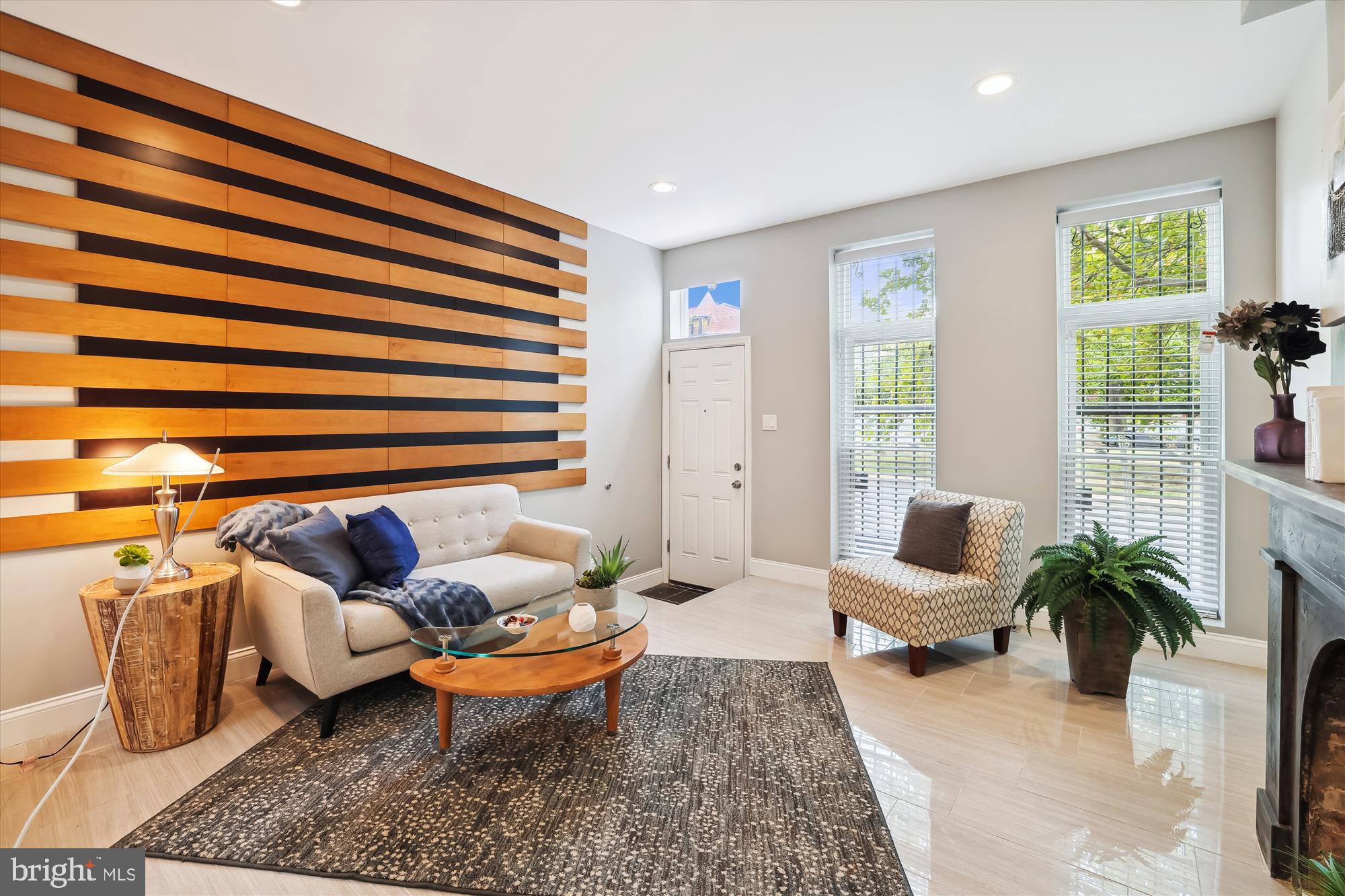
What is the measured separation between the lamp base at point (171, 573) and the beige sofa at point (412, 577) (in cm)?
24


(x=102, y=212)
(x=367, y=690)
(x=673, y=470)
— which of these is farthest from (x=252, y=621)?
(x=673, y=470)

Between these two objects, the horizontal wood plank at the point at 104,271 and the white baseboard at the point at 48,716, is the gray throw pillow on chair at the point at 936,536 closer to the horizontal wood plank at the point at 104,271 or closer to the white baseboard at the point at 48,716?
the horizontal wood plank at the point at 104,271

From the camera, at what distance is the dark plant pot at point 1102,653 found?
8.95 ft

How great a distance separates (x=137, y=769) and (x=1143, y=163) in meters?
5.40

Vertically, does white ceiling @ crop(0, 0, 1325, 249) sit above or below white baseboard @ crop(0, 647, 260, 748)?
above

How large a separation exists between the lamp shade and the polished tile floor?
1.08m

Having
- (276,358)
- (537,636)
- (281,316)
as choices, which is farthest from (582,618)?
(281,316)

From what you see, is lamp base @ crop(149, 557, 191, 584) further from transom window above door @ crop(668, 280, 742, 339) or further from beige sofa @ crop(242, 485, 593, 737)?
transom window above door @ crop(668, 280, 742, 339)

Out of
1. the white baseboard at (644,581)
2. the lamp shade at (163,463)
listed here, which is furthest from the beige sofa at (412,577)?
the white baseboard at (644,581)

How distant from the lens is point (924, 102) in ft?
9.47

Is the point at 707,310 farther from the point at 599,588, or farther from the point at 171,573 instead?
the point at 171,573

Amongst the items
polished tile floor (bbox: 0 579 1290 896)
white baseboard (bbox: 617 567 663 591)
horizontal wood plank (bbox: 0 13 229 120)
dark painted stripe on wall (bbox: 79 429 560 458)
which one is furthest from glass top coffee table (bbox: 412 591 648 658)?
horizontal wood plank (bbox: 0 13 229 120)

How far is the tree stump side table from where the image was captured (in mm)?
2262

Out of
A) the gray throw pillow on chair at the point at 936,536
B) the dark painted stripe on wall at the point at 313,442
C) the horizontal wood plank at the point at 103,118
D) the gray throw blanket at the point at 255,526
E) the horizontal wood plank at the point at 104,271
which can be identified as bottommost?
the gray throw pillow on chair at the point at 936,536
